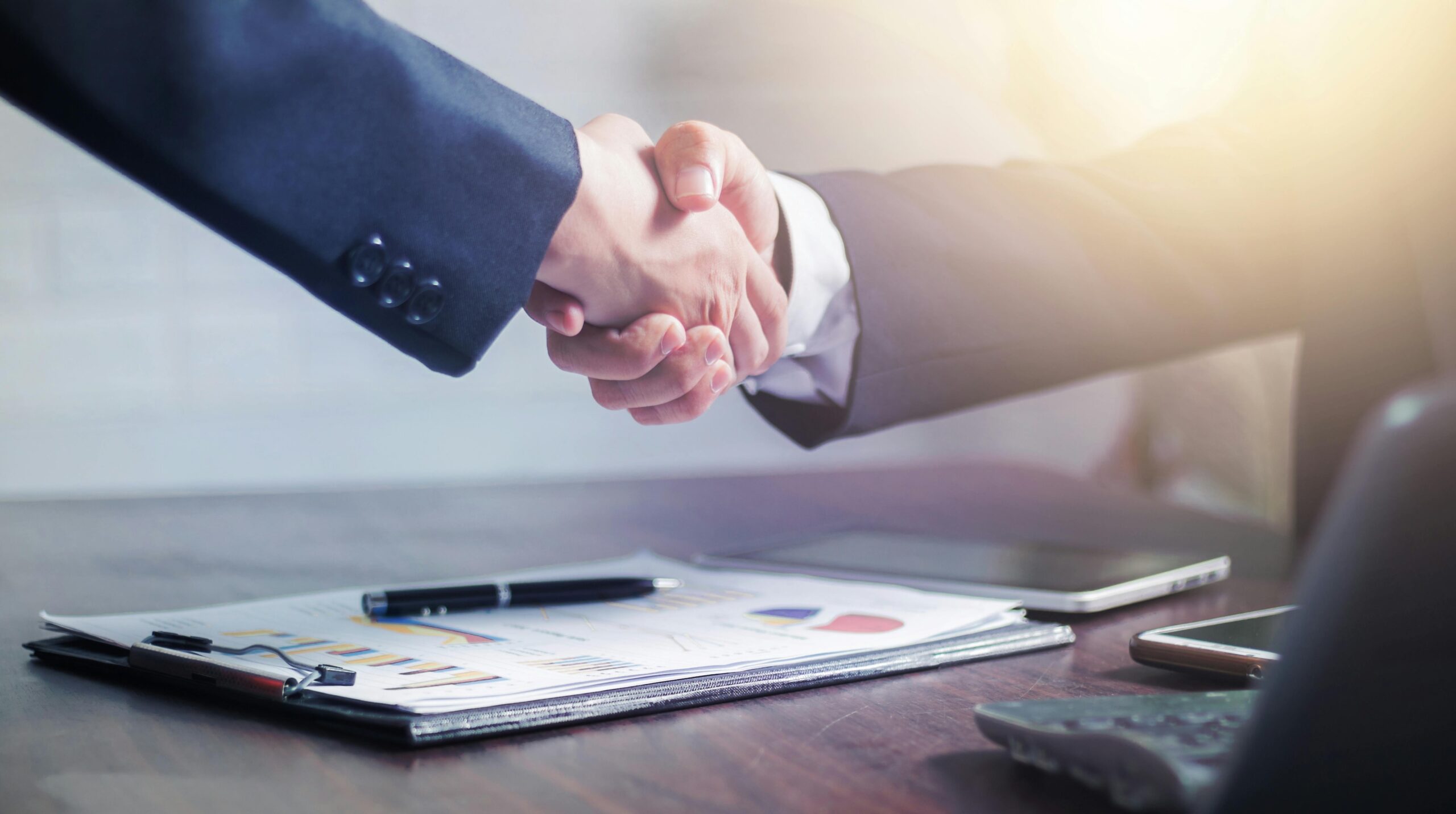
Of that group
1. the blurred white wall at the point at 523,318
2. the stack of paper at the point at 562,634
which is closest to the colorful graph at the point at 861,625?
the stack of paper at the point at 562,634

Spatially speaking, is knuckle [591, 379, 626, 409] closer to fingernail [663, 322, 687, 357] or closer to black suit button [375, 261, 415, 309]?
fingernail [663, 322, 687, 357]

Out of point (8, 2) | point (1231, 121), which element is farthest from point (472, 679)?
point (1231, 121)

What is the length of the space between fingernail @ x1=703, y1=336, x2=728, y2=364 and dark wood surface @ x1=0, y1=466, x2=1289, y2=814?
182mm

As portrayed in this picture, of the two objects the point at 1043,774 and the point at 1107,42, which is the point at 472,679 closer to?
the point at 1043,774

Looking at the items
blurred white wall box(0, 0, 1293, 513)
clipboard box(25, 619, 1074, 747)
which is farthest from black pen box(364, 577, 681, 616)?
blurred white wall box(0, 0, 1293, 513)

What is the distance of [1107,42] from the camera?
257cm

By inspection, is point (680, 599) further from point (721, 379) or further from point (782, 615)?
point (721, 379)

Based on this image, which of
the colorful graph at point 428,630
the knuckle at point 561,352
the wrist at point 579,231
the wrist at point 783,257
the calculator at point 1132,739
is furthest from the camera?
the wrist at point 783,257

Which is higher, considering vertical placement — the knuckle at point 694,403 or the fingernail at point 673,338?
the fingernail at point 673,338

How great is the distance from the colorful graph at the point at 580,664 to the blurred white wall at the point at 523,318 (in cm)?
199

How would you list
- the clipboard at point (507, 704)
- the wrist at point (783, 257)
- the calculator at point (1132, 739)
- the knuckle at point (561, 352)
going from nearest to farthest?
the calculator at point (1132, 739) → the clipboard at point (507, 704) → the knuckle at point (561, 352) → the wrist at point (783, 257)

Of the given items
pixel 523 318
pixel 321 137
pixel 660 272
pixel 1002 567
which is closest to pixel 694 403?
pixel 660 272

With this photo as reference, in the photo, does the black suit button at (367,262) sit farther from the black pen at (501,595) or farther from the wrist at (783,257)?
the wrist at (783,257)

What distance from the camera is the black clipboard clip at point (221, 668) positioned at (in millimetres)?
389
